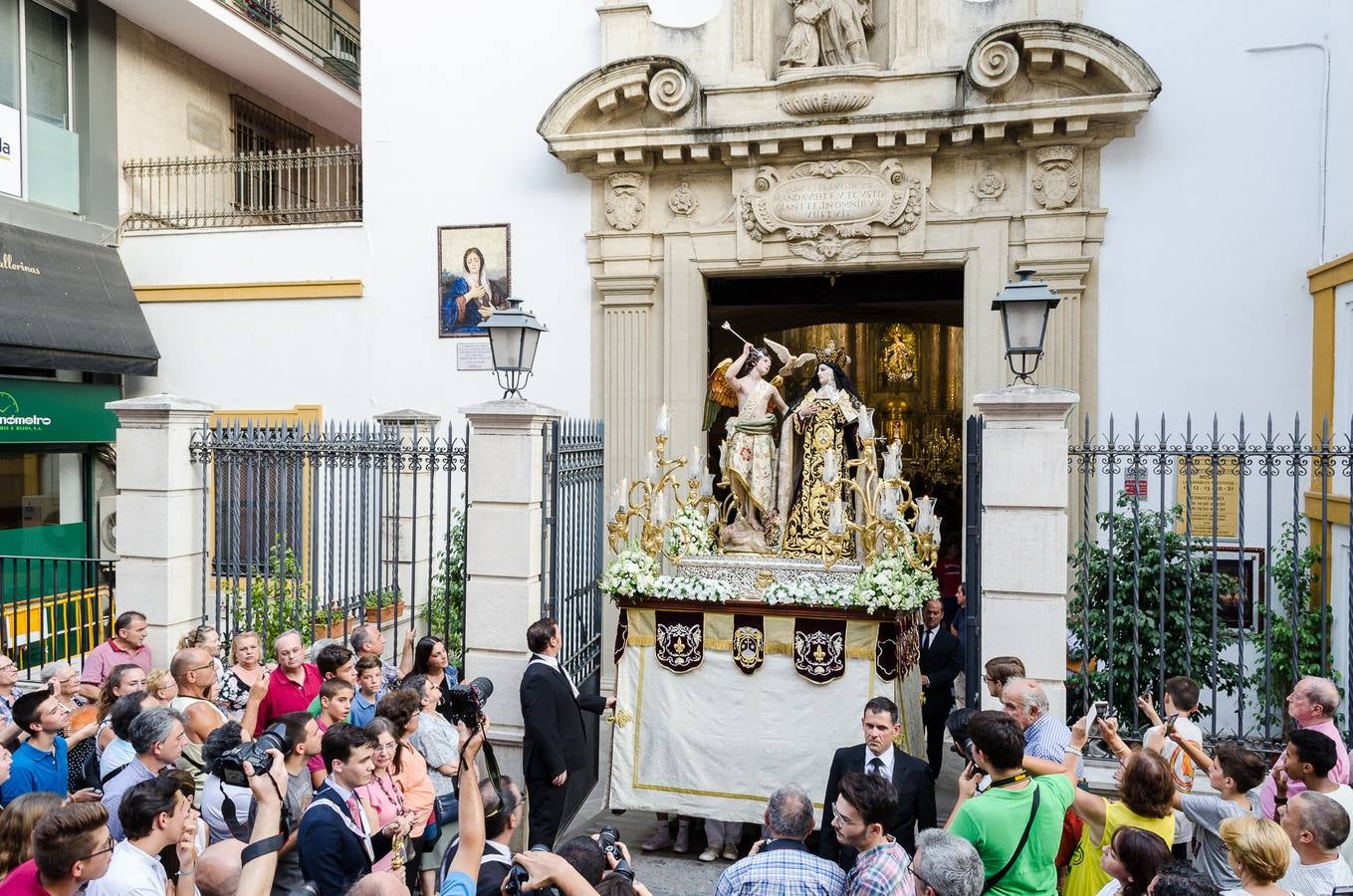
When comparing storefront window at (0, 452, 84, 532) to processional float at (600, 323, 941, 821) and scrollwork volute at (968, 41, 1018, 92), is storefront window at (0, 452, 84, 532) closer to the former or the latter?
processional float at (600, 323, 941, 821)

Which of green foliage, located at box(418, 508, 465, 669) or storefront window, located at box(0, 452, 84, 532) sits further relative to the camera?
storefront window, located at box(0, 452, 84, 532)

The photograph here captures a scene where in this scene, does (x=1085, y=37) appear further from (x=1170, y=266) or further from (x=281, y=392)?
(x=281, y=392)

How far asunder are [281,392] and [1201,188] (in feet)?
36.0

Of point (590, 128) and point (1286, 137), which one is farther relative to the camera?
point (590, 128)

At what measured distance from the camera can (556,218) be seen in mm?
12188

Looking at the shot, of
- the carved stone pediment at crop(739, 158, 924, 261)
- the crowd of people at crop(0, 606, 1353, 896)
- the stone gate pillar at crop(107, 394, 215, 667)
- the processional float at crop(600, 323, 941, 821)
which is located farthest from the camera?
the carved stone pediment at crop(739, 158, 924, 261)

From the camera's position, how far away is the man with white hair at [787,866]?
3.73 meters

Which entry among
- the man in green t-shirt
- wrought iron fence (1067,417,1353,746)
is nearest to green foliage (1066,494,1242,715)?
wrought iron fence (1067,417,1353,746)

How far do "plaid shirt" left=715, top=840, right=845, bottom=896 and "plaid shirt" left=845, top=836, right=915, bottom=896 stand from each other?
0.08 m

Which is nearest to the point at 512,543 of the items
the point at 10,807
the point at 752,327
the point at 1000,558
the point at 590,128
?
the point at 1000,558

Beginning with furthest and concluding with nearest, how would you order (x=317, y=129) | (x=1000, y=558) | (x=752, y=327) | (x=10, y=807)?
(x=317, y=129) < (x=752, y=327) < (x=1000, y=558) < (x=10, y=807)

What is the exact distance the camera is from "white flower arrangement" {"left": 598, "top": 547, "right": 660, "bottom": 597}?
7285 millimetres

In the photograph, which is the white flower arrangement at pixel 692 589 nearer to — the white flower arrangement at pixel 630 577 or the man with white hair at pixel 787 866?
the white flower arrangement at pixel 630 577

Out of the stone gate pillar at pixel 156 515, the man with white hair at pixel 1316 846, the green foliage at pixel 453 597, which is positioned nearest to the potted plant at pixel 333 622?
the green foliage at pixel 453 597
